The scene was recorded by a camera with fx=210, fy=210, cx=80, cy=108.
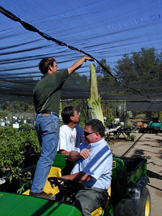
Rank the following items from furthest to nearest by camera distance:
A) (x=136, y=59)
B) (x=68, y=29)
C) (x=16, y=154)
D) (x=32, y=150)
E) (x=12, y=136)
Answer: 1. (x=136, y=59)
2. (x=32, y=150)
3. (x=12, y=136)
4. (x=16, y=154)
5. (x=68, y=29)

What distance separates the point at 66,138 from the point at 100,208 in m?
1.66

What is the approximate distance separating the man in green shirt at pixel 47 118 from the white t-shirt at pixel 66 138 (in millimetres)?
1155

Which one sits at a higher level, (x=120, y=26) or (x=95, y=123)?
(x=120, y=26)

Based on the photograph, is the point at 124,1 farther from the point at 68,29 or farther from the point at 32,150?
the point at 32,150

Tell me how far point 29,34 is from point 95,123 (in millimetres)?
2181

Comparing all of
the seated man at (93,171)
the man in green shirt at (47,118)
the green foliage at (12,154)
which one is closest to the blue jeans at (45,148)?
the man in green shirt at (47,118)

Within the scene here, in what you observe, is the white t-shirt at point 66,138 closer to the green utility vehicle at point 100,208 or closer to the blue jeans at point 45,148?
the green utility vehicle at point 100,208

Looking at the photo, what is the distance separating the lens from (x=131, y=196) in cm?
262

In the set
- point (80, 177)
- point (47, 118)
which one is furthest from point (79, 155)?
point (47, 118)

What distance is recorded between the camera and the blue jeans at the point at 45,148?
2.19 m

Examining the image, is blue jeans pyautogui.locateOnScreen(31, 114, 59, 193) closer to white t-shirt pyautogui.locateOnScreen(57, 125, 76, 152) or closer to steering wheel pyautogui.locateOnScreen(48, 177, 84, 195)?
steering wheel pyautogui.locateOnScreen(48, 177, 84, 195)

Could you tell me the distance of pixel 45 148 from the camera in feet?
7.38

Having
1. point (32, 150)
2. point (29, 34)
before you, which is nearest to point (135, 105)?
point (32, 150)

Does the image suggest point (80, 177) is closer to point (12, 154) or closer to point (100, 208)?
point (100, 208)
